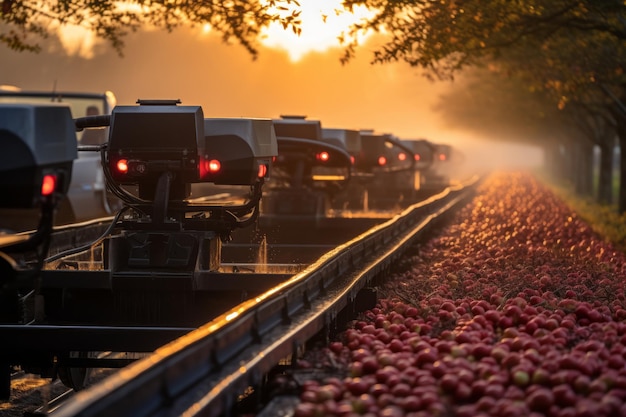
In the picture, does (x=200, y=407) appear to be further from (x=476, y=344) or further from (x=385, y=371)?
(x=476, y=344)

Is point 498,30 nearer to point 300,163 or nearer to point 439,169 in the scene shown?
point 300,163

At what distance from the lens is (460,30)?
23.1 metres

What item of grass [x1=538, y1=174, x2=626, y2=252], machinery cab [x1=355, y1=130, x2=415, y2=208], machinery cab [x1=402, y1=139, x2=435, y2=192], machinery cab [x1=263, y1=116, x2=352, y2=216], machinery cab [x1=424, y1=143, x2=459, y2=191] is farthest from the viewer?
machinery cab [x1=402, y1=139, x2=435, y2=192]

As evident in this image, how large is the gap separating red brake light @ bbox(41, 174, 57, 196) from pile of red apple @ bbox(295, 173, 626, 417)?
1.97 m

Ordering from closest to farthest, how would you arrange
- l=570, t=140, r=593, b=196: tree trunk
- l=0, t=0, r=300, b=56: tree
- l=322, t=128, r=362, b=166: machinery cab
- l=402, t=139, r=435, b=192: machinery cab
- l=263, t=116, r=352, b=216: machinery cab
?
l=0, t=0, r=300, b=56: tree, l=263, t=116, r=352, b=216: machinery cab, l=322, t=128, r=362, b=166: machinery cab, l=402, t=139, r=435, b=192: machinery cab, l=570, t=140, r=593, b=196: tree trunk

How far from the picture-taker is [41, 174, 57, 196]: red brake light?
26.4 feet

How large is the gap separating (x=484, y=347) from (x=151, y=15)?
42.5 ft

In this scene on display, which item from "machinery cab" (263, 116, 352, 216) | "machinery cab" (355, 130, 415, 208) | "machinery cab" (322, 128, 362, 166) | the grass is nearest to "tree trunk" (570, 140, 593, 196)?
the grass

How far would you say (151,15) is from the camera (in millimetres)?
20156

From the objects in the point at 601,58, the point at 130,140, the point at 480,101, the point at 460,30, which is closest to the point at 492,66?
the point at 601,58

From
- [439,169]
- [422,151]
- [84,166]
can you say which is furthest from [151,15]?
[439,169]

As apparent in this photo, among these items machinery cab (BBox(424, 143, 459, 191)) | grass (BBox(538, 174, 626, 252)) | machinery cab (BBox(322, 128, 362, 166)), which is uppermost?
machinery cab (BBox(322, 128, 362, 166))

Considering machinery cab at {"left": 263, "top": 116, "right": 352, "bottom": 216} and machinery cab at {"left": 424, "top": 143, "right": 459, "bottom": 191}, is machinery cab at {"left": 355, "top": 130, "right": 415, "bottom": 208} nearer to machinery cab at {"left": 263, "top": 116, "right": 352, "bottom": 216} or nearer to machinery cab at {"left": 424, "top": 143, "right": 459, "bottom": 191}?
machinery cab at {"left": 424, "top": 143, "right": 459, "bottom": 191}

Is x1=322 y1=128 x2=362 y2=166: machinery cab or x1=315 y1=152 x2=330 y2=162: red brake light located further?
x1=322 y1=128 x2=362 y2=166: machinery cab
